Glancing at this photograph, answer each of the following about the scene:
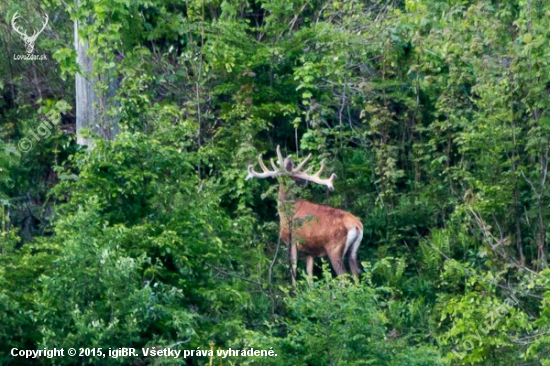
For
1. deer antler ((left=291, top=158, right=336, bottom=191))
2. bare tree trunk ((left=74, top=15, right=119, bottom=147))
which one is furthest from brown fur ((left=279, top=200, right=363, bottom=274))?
bare tree trunk ((left=74, top=15, right=119, bottom=147))

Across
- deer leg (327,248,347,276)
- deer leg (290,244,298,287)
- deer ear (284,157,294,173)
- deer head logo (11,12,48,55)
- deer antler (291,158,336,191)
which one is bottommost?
deer leg (327,248,347,276)

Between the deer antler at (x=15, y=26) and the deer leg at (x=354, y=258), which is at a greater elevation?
the deer antler at (x=15, y=26)

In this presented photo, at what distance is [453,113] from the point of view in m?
14.1

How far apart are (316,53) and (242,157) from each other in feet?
6.74

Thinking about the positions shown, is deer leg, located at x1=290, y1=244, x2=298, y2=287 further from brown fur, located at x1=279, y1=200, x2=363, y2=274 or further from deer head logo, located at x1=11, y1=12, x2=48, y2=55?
deer head logo, located at x1=11, y1=12, x2=48, y2=55

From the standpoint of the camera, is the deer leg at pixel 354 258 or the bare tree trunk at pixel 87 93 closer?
the bare tree trunk at pixel 87 93

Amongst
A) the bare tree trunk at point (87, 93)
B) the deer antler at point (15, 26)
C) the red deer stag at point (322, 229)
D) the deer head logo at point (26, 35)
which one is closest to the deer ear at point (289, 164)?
the red deer stag at point (322, 229)

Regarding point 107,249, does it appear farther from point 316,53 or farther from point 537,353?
point 316,53

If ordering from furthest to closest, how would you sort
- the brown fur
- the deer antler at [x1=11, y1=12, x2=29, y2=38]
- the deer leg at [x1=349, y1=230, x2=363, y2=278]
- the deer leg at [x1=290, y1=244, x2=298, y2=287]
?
the deer antler at [x1=11, y1=12, x2=29, y2=38], the deer leg at [x1=349, y1=230, x2=363, y2=278], the brown fur, the deer leg at [x1=290, y1=244, x2=298, y2=287]

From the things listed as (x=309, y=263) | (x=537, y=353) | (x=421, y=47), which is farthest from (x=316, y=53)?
(x=537, y=353)

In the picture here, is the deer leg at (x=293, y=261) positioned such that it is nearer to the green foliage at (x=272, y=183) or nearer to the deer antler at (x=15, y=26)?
the green foliage at (x=272, y=183)

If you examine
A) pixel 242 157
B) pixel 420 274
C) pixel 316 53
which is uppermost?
pixel 316 53

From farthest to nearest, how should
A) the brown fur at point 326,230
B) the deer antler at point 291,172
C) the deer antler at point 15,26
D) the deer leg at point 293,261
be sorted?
the deer antler at point 15,26
the brown fur at point 326,230
the deer antler at point 291,172
the deer leg at point 293,261

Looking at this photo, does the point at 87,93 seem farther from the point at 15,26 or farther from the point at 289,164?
the point at 15,26
